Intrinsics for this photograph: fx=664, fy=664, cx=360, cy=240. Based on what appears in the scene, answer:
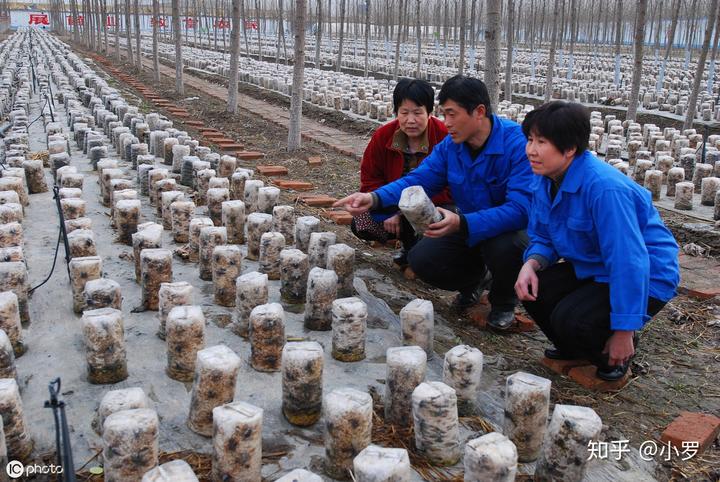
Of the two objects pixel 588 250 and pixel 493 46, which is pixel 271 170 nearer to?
pixel 493 46

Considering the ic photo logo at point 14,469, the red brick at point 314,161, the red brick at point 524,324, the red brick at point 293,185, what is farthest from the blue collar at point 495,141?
the red brick at point 314,161

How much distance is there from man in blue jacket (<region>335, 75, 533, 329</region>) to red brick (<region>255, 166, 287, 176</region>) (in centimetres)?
345

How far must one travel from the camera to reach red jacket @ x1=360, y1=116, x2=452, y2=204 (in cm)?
410

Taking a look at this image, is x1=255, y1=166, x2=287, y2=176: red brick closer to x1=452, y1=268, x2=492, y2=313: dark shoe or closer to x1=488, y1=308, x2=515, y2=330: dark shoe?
x1=452, y1=268, x2=492, y2=313: dark shoe

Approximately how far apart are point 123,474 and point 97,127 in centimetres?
736

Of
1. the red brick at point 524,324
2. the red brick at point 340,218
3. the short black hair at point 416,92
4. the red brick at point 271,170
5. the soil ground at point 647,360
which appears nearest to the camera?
the soil ground at point 647,360

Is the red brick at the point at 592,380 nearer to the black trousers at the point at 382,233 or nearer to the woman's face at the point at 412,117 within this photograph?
the black trousers at the point at 382,233

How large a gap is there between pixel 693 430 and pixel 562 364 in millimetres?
655

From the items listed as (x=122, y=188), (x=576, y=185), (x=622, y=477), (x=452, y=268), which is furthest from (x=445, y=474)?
(x=122, y=188)

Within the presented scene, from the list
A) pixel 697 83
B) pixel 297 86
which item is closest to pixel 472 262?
pixel 297 86

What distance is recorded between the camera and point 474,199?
3.56 metres

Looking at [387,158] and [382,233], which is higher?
[387,158]

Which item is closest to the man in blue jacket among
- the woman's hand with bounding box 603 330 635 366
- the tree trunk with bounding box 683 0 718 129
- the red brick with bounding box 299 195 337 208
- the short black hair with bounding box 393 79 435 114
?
the short black hair with bounding box 393 79 435 114

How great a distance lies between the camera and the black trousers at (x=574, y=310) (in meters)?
2.78
